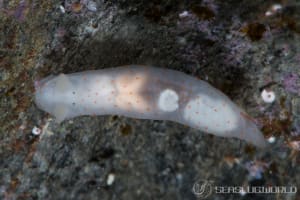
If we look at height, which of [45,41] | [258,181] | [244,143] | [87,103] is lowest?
[258,181]

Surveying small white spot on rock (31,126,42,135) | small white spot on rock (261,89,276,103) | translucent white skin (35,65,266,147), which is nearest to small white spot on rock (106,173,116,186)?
translucent white skin (35,65,266,147)

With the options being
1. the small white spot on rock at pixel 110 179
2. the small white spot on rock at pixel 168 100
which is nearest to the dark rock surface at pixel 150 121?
the small white spot on rock at pixel 110 179

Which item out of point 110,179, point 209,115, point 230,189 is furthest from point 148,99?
point 230,189

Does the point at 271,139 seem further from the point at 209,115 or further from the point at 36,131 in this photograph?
the point at 36,131

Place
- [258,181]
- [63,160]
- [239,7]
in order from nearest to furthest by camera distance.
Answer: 1. [258,181]
2. [63,160]
3. [239,7]

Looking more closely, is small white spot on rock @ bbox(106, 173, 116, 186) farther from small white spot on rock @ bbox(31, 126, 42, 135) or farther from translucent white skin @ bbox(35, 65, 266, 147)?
small white spot on rock @ bbox(31, 126, 42, 135)

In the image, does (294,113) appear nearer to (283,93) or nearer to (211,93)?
(283,93)

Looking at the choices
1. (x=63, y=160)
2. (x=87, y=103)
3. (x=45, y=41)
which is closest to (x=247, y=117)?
(x=87, y=103)

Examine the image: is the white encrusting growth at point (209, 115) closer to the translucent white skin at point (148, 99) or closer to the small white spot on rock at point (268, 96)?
the translucent white skin at point (148, 99)
